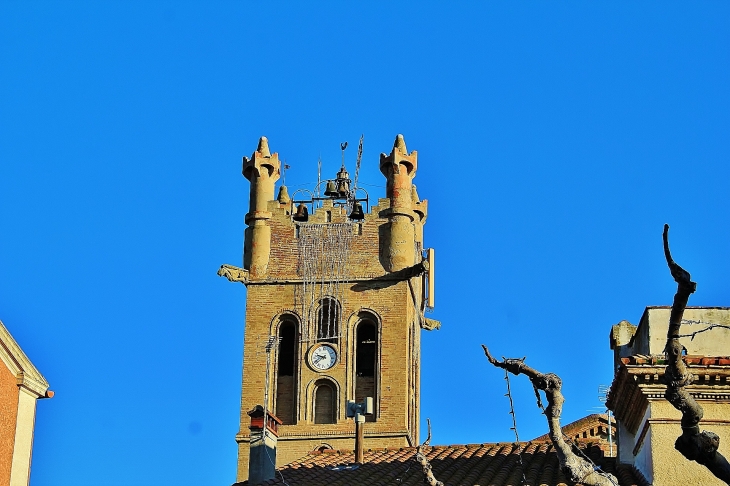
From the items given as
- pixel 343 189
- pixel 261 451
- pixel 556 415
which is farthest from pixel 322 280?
pixel 556 415

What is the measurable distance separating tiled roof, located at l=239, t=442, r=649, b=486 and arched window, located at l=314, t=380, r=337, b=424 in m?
16.2

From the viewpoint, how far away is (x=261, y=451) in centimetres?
2825

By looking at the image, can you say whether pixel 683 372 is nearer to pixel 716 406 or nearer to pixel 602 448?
pixel 716 406

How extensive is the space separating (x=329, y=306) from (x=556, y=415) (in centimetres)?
3365

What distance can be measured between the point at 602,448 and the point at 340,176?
73.6 feet

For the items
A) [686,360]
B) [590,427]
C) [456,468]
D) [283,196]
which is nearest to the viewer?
[686,360]

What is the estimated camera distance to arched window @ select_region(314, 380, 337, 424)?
45.5 metres

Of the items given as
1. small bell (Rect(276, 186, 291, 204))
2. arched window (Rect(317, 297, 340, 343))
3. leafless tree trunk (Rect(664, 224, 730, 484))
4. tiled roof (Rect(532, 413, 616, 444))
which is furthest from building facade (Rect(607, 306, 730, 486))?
small bell (Rect(276, 186, 291, 204))

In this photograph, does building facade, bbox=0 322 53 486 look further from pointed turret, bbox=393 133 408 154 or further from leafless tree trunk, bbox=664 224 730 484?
pointed turret, bbox=393 133 408 154

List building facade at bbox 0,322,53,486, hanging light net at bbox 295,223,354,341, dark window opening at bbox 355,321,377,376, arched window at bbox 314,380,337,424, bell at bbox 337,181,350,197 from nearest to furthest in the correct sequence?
building facade at bbox 0,322,53,486 → arched window at bbox 314,380,337,424 → hanging light net at bbox 295,223,354,341 → dark window opening at bbox 355,321,377,376 → bell at bbox 337,181,350,197

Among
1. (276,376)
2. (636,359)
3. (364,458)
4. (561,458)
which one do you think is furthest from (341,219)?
(561,458)

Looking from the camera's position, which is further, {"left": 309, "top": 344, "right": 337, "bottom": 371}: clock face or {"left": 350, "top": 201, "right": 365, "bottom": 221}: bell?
{"left": 350, "top": 201, "right": 365, "bottom": 221}: bell

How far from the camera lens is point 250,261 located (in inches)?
1833

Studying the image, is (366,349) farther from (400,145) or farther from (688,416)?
(688,416)
